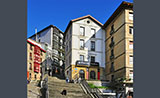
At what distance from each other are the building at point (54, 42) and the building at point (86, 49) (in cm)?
1862

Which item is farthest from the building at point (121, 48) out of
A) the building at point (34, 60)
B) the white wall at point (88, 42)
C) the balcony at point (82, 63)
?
the building at point (34, 60)

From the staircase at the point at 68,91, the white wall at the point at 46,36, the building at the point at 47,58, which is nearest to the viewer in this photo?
the staircase at the point at 68,91

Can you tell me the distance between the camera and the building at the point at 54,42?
54409mm

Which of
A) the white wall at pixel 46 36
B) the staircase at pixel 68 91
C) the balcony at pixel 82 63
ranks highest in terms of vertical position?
the white wall at pixel 46 36

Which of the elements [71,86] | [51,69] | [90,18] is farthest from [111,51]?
[51,69]

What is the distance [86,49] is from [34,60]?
49.3 feet

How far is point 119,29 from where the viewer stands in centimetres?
3022

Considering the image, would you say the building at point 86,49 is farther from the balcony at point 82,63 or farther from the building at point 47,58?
the building at point 47,58

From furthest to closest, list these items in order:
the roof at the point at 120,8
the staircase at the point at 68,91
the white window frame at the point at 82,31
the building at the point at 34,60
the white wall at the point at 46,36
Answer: the white wall at the point at 46,36, the building at the point at 34,60, the white window frame at the point at 82,31, the roof at the point at 120,8, the staircase at the point at 68,91

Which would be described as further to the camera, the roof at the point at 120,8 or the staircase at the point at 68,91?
the roof at the point at 120,8

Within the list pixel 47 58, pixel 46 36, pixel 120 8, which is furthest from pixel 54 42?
pixel 120 8

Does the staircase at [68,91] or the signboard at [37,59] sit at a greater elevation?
the signboard at [37,59]

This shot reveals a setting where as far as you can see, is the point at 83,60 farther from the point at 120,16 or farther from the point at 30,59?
the point at 30,59

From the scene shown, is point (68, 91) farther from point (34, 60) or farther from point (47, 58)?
point (47, 58)
